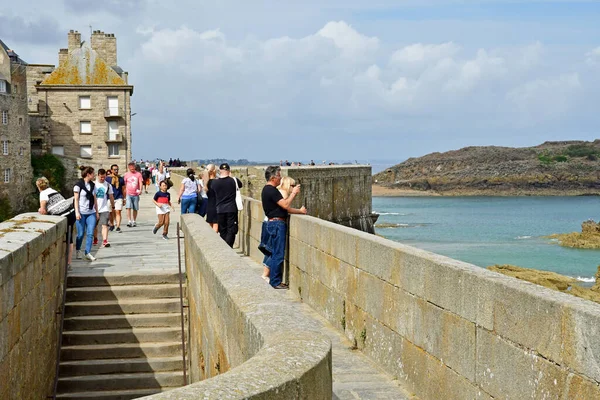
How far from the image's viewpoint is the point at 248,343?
4.18 meters

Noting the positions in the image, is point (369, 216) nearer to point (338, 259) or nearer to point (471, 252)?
point (338, 259)

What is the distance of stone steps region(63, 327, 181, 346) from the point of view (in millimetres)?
11039

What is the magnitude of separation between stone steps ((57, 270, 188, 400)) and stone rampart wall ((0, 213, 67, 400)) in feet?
1.44

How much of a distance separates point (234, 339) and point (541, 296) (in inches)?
69.9

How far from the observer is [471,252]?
54.0 m

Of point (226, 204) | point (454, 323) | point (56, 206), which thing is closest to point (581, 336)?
point (454, 323)

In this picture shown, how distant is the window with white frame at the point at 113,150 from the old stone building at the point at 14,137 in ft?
20.7

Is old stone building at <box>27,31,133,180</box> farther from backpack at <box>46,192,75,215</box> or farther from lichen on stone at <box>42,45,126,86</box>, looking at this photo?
backpack at <box>46,192,75,215</box>

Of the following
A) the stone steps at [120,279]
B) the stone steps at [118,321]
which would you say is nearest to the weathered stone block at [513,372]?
the stone steps at [118,321]

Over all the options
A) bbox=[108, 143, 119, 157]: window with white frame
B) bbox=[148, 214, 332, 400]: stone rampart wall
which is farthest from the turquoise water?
bbox=[148, 214, 332, 400]: stone rampart wall

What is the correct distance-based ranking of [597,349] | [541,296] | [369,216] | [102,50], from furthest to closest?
[102,50], [369,216], [541,296], [597,349]

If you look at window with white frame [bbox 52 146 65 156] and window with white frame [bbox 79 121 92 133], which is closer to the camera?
window with white frame [bbox 79 121 92 133]

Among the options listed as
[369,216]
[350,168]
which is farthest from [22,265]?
[369,216]

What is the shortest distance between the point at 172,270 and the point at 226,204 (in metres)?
1.40
